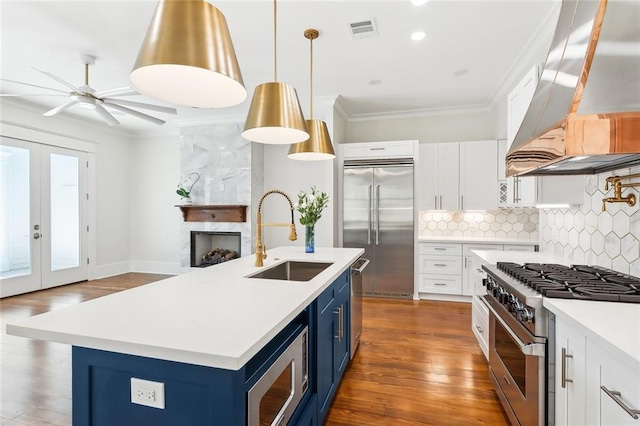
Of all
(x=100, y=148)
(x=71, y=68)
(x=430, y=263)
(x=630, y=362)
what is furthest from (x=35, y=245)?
(x=630, y=362)

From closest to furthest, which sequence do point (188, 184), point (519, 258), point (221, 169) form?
1. point (519, 258)
2. point (221, 169)
3. point (188, 184)

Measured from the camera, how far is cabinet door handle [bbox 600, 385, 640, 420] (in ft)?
3.06

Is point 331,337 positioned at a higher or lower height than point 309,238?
lower

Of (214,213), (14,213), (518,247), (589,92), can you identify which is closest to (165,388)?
(589,92)

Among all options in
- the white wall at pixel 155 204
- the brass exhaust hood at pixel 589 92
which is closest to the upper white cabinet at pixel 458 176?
the brass exhaust hood at pixel 589 92

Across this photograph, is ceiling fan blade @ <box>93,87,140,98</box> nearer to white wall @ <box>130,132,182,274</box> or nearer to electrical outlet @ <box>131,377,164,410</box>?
electrical outlet @ <box>131,377,164,410</box>

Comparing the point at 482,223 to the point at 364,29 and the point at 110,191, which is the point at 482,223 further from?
the point at 110,191

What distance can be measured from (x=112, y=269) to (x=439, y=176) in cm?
629

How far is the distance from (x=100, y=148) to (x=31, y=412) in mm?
5278

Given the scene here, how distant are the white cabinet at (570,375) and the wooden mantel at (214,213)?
487 centimetres

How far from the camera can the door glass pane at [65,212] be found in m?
5.43

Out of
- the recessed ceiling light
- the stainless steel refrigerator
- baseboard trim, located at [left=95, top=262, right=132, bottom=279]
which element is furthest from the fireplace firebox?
the recessed ceiling light

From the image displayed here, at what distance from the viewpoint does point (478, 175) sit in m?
4.63

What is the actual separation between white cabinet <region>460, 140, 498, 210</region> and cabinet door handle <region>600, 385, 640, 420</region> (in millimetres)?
3861
